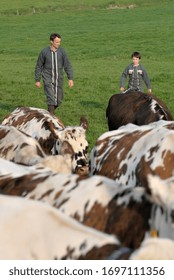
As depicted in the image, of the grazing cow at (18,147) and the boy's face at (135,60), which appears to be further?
the boy's face at (135,60)

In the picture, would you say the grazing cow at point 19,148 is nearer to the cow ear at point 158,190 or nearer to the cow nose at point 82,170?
the cow nose at point 82,170

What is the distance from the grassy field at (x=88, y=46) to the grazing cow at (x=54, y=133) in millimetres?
2529

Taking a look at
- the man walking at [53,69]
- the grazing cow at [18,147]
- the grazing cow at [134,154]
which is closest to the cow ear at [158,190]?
the grazing cow at [134,154]

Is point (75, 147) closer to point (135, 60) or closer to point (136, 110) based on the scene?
point (136, 110)

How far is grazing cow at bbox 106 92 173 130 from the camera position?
11766mm

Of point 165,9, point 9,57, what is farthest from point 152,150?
point 165,9

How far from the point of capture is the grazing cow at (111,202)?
5.23m

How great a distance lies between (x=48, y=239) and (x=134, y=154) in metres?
3.46

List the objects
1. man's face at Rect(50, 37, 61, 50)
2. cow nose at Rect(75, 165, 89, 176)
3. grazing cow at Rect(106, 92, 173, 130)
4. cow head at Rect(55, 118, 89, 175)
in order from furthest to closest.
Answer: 1. man's face at Rect(50, 37, 61, 50)
2. grazing cow at Rect(106, 92, 173, 130)
3. cow head at Rect(55, 118, 89, 175)
4. cow nose at Rect(75, 165, 89, 176)

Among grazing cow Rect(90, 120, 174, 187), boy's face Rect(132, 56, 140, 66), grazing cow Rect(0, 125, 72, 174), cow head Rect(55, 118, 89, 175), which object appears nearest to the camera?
grazing cow Rect(90, 120, 174, 187)

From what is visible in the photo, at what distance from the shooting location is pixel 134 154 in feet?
26.2

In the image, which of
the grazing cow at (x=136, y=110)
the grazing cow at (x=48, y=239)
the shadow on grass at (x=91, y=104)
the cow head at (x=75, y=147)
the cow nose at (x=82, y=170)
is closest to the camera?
the grazing cow at (x=48, y=239)

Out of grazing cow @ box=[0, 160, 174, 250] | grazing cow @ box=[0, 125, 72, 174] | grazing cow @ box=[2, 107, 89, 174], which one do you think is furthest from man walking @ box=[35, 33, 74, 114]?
grazing cow @ box=[0, 160, 174, 250]

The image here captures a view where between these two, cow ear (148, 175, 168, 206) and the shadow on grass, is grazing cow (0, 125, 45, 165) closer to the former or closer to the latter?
cow ear (148, 175, 168, 206)
